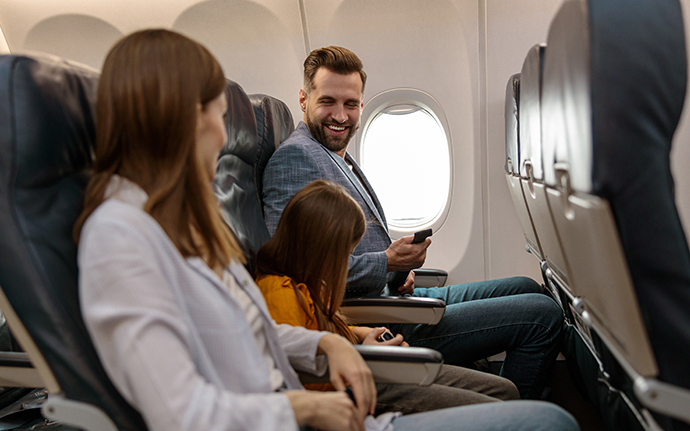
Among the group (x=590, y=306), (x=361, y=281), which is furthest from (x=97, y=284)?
(x=361, y=281)

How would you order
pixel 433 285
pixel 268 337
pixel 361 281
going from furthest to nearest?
1. pixel 433 285
2. pixel 361 281
3. pixel 268 337

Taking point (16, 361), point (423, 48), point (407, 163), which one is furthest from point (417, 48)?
point (16, 361)

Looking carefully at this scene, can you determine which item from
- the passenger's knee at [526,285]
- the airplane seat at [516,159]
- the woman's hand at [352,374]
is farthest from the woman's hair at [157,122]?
the passenger's knee at [526,285]

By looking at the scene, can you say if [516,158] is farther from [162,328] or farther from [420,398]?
[162,328]

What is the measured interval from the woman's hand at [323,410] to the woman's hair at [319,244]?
484mm

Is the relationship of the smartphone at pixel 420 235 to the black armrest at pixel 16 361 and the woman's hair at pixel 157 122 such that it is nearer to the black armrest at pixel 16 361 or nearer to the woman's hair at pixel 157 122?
the woman's hair at pixel 157 122

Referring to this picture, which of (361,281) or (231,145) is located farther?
(361,281)

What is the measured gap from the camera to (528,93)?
1.69 m

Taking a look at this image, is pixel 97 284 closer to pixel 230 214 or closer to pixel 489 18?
pixel 230 214

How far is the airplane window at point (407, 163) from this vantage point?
361 cm

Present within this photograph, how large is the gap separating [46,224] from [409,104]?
291 centimetres

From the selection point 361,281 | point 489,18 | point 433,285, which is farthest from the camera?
point 489,18

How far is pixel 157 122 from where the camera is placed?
856 mm

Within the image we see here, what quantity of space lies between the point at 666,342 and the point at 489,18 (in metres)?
2.85
